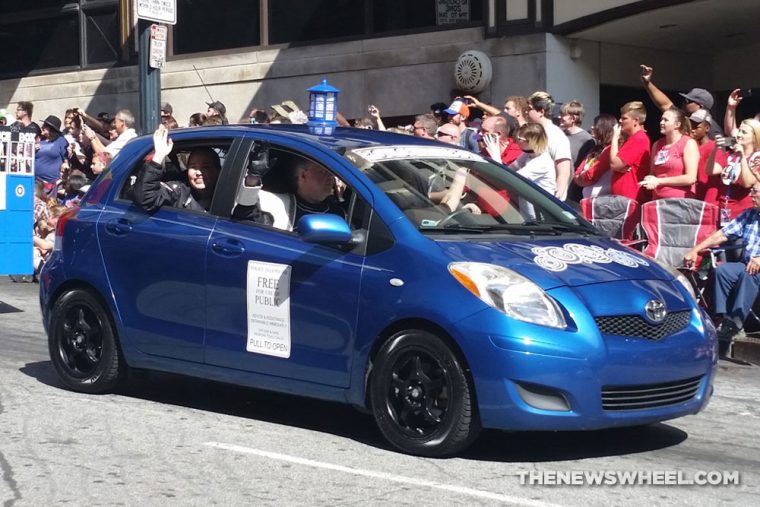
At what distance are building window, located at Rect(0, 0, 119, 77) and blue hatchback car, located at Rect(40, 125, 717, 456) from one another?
48.9ft

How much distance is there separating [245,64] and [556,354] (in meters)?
14.7

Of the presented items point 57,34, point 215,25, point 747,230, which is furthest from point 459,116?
point 57,34

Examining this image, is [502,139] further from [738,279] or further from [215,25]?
[215,25]

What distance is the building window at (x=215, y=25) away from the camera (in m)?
20.4

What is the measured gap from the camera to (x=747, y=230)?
10.3 m

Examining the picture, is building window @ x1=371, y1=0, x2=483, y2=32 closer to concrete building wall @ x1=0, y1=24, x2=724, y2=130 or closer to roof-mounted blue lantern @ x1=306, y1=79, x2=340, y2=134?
concrete building wall @ x1=0, y1=24, x2=724, y2=130

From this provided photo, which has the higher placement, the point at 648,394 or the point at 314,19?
the point at 314,19

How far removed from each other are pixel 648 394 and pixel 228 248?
254cm

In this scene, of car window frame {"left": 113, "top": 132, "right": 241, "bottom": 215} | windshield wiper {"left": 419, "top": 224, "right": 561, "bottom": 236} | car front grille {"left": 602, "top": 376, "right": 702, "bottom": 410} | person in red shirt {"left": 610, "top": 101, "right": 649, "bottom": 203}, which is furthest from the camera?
person in red shirt {"left": 610, "top": 101, "right": 649, "bottom": 203}

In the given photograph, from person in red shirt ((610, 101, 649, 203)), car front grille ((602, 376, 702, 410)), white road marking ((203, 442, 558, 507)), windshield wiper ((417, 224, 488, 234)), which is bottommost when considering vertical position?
white road marking ((203, 442, 558, 507))

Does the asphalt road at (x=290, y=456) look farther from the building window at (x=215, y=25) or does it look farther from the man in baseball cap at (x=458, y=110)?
the building window at (x=215, y=25)

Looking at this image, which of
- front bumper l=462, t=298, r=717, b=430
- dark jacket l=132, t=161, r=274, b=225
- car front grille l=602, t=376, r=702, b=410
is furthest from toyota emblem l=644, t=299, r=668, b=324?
dark jacket l=132, t=161, r=274, b=225

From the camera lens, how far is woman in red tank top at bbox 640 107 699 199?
10984mm

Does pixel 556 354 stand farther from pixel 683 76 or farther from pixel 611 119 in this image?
pixel 683 76
